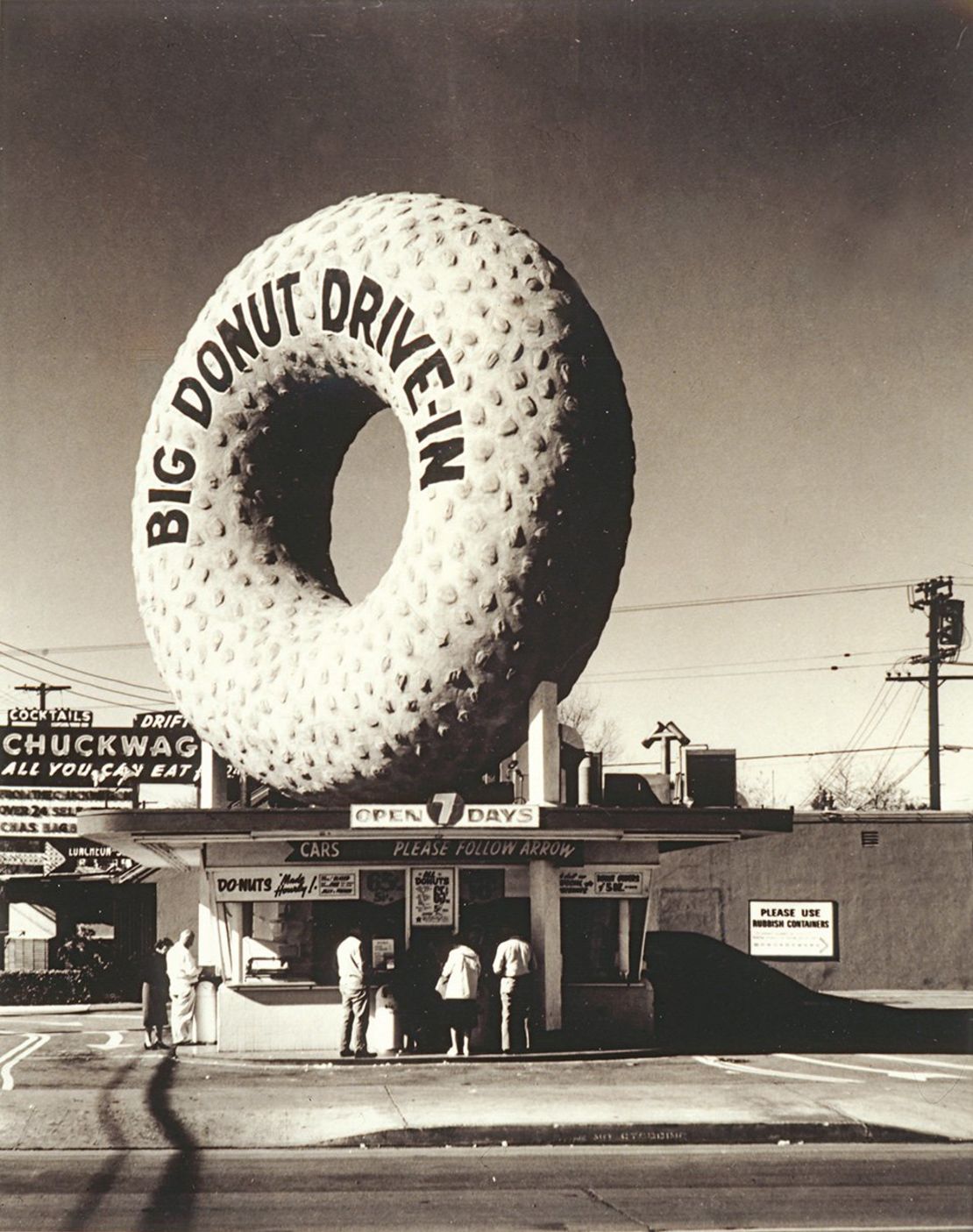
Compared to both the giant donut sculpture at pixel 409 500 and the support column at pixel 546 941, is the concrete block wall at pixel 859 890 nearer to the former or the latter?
the support column at pixel 546 941

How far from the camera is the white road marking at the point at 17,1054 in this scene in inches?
577

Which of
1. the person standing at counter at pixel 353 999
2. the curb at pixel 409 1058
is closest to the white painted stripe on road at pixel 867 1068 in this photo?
the curb at pixel 409 1058

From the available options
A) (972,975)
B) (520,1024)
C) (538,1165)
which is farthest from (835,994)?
(538,1165)

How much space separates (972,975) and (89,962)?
16.5 metres

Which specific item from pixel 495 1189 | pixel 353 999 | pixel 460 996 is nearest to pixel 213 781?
pixel 353 999

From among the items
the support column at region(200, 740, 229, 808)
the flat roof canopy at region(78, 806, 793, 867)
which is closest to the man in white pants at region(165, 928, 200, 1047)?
the support column at region(200, 740, 229, 808)

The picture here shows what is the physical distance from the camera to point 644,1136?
37.5 ft

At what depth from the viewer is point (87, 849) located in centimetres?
3456

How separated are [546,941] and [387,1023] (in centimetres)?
190

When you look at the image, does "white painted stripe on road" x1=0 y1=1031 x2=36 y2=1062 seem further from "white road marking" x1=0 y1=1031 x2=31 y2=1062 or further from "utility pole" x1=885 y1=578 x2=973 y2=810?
"utility pole" x1=885 y1=578 x2=973 y2=810

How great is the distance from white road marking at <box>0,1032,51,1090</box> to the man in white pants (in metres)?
1.68

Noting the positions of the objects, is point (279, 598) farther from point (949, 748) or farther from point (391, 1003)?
point (949, 748)

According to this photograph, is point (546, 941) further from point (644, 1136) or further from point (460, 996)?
point (644, 1136)

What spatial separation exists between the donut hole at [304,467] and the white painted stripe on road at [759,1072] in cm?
628
